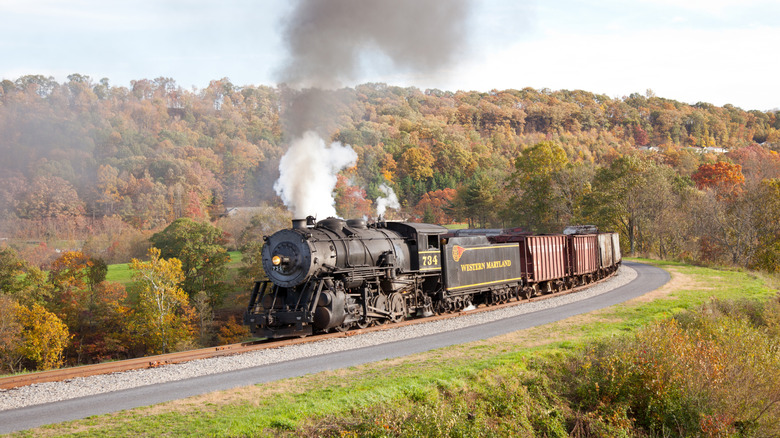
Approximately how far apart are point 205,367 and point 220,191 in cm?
7388

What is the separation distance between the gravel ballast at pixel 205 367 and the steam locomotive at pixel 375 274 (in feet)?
3.77

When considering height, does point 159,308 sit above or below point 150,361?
below

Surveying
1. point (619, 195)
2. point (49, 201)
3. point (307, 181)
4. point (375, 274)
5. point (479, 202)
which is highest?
point (49, 201)

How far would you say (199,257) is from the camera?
5031 cm

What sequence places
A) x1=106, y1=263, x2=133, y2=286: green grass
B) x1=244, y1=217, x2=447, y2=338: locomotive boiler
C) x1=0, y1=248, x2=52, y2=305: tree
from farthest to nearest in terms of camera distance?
1. x1=106, y1=263, x2=133, y2=286: green grass
2. x1=0, y1=248, x2=52, y2=305: tree
3. x1=244, y1=217, x2=447, y2=338: locomotive boiler

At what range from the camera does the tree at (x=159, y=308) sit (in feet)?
141

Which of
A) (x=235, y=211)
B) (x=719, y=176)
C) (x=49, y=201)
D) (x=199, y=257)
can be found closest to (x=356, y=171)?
(x=235, y=211)

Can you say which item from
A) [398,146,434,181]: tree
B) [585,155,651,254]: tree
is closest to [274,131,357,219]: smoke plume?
[585,155,651,254]: tree

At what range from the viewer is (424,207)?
78.7 metres

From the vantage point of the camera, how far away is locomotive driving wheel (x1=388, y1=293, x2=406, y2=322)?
18.4m

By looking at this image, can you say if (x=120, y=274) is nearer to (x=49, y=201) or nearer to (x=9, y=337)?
(x=9, y=337)

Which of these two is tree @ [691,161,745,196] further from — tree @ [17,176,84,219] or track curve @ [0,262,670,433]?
tree @ [17,176,84,219]

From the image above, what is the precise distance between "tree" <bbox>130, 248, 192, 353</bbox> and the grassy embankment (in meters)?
34.3

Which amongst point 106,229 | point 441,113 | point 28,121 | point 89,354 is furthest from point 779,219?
point 28,121
